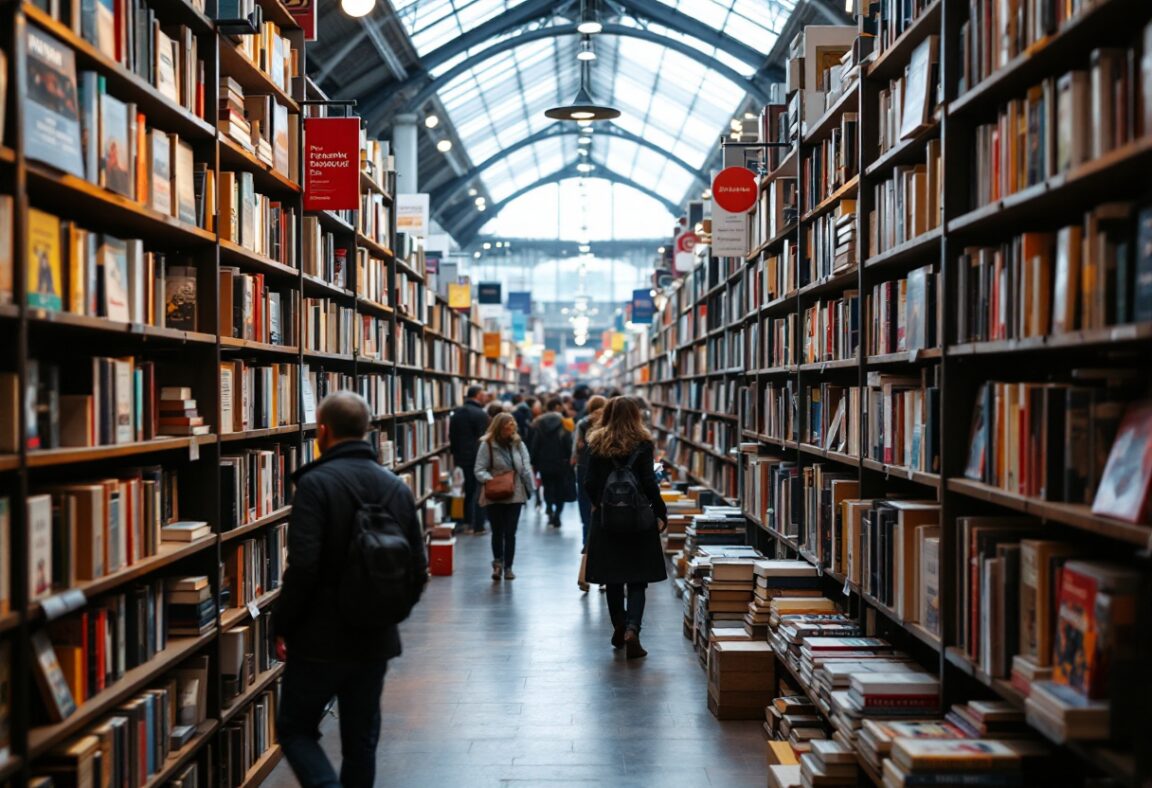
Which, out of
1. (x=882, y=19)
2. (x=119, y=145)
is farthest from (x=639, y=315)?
(x=119, y=145)

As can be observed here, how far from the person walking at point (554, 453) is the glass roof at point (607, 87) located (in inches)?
303

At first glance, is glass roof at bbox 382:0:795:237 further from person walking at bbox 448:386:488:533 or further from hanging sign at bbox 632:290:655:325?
person walking at bbox 448:386:488:533

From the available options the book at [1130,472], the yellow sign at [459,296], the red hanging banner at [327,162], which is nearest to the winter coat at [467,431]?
the yellow sign at [459,296]

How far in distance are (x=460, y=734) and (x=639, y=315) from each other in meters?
15.5

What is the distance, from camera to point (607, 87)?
2683 centimetres

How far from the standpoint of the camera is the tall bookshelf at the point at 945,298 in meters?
2.37

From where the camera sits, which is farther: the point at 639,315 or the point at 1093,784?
the point at 639,315

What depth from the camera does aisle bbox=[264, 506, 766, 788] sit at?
4.70 m

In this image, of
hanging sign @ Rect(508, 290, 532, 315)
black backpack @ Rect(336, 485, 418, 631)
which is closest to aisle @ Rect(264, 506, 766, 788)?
black backpack @ Rect(336, 485, 418, 631)

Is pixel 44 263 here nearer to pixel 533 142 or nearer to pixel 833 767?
pixel 833 767

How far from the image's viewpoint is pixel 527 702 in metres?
5.75

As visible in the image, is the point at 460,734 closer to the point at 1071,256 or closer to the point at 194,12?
the point at 194,12

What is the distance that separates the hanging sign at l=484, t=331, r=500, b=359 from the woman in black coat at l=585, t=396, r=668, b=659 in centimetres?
1356

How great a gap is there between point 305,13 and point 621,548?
3569 mm
